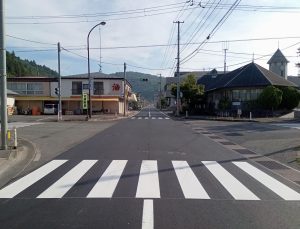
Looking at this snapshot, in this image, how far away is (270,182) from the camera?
397 inches

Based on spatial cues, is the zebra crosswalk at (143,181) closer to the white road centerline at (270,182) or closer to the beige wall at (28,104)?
the white road centerline at (270,182)

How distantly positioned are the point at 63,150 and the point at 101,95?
2031 inches

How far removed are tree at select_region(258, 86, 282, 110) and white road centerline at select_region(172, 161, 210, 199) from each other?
3723 centimetres

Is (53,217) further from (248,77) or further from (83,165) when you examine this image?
(248,77)

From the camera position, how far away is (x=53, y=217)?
666cm

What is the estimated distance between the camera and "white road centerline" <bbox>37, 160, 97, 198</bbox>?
834cm

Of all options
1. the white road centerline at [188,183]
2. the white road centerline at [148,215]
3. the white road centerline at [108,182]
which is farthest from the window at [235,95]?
the white road centerline at [148,215]

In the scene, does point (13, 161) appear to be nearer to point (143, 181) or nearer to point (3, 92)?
point (3, 92)

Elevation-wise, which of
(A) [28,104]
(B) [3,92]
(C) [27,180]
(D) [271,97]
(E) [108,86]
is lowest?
(C) [27,180]

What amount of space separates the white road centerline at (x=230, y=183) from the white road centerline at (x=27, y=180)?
467cm

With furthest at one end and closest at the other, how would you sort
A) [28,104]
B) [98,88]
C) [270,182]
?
1. [98,88]
2. [28,104]
3. [270,182]

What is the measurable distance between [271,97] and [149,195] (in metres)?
41.6

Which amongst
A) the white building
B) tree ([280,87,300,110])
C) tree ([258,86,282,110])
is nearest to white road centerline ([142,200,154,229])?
tree ([258,86,282,110])

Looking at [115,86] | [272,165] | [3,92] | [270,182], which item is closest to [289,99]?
[115,86]
